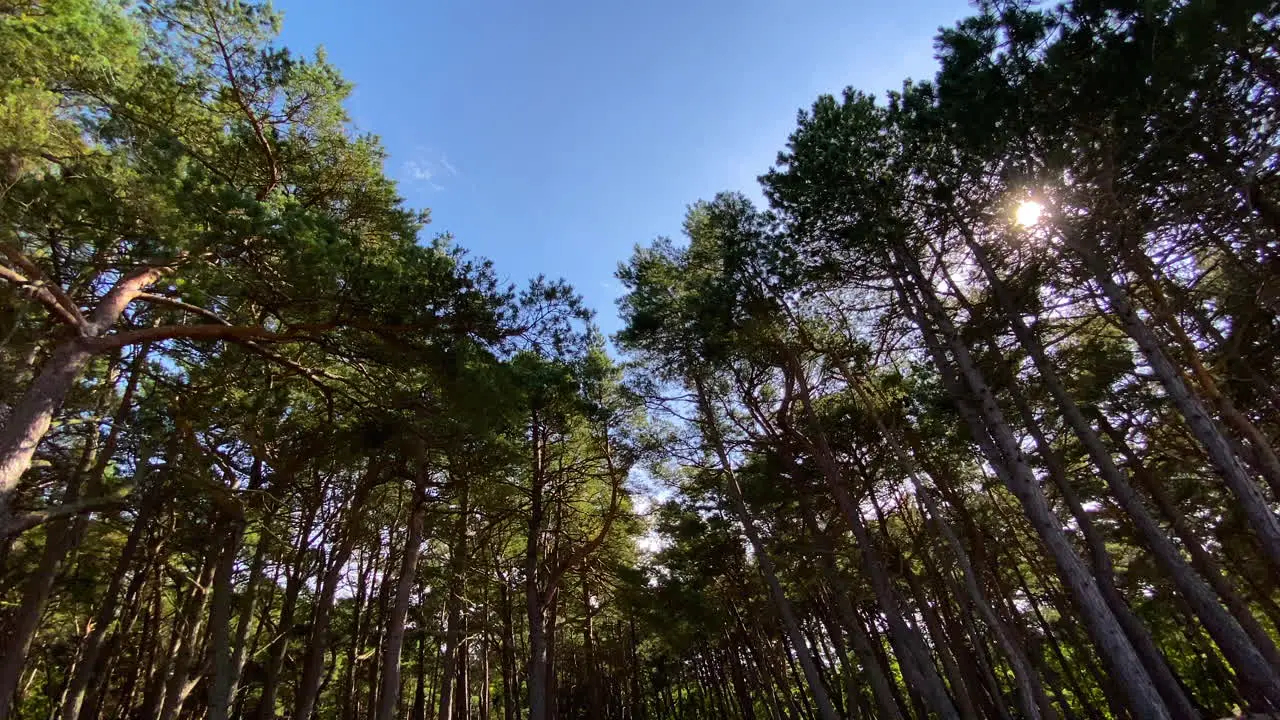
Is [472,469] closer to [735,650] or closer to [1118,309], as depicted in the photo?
[1118,309]

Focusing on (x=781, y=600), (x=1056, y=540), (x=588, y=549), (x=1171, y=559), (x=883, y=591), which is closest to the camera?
(x=1056, y=540)

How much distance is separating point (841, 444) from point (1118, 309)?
5848 millimetres

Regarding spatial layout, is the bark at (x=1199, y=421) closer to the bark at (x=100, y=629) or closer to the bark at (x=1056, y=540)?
the bark at (x=1056, y=540)

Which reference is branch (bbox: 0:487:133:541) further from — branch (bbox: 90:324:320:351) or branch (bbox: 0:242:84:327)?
branch (bbox: 0:242:84:327)

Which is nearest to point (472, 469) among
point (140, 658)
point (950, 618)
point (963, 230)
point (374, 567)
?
point (374, 567)

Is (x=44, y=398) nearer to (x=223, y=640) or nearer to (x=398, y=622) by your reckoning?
(x=223, y=640)

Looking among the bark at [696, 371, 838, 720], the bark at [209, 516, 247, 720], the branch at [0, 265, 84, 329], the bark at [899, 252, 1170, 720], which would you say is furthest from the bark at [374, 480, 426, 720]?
the bark at [899, 252, 1170, 720]

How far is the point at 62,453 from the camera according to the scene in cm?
988

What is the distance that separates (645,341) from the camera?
40.5ft

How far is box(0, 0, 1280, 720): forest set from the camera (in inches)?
238

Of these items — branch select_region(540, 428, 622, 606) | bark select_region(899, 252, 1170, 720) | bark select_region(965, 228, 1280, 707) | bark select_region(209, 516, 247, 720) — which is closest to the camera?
bark select_region(899, 252, 1170, 720)

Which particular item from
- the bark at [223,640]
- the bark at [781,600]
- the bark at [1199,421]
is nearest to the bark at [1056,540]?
the bark at [1199,421]

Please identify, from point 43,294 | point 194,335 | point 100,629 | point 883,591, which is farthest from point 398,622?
point 883,591

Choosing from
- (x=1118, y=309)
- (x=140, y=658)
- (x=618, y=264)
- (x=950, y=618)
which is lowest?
(x=950, y=618)
